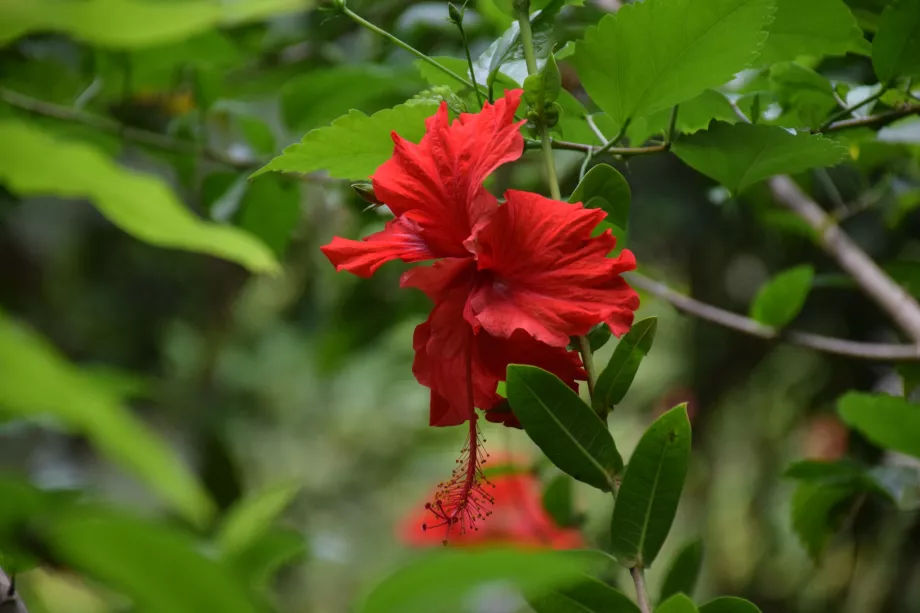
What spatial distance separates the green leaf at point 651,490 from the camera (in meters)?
0.26

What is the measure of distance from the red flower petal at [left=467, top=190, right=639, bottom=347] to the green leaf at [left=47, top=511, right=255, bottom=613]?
137 mm

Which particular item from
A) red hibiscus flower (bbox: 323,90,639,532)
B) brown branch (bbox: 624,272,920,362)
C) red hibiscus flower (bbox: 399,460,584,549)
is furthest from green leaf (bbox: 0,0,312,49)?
red hibiscus flower (bbox: 399,460,584,549)

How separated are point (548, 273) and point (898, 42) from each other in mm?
195

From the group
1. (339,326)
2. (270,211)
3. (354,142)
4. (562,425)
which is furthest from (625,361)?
(339,326)

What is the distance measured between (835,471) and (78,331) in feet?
4.71

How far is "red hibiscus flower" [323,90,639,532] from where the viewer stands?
270 mm

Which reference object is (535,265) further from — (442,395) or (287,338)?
(287,338)

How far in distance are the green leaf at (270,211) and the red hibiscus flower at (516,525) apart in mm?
283

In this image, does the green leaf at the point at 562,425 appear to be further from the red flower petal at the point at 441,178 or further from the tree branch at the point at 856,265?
the tree branch at the point at 856,265


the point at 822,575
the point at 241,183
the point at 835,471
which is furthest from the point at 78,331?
the point at 835,471

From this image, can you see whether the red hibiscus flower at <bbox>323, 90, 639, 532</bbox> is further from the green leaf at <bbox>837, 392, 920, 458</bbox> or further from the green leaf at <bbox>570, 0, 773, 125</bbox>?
the green leaf at <bbox>837, 392, 920, 458</bbox>

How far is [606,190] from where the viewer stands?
30 cm

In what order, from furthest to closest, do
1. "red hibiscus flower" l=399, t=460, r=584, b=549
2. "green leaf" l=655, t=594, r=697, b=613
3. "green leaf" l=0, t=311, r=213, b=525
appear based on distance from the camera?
1. "red hibiscus flower" l=399, t=460, r=584, b=549
2. "green leaf" l=655, t=594, r=697, b=613
3. "green leaf" l=0, t=311, r=213, b=525

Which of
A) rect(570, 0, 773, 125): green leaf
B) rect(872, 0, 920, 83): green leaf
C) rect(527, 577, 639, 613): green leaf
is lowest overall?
rect(527, 577, 639, 613): green leaf
